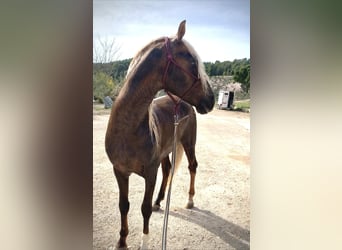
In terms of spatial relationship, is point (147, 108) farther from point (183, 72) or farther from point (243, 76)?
point (243, 76)

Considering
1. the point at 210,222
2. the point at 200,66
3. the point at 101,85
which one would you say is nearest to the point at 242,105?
the point at 200,66

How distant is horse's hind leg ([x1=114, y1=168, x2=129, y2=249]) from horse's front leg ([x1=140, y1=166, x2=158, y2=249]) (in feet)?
0.29

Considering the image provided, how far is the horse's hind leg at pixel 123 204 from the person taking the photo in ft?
5.97

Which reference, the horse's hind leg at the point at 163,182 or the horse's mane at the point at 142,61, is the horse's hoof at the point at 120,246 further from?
the horse's mane at the point at 142,61

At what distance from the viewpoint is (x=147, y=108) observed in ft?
5.98

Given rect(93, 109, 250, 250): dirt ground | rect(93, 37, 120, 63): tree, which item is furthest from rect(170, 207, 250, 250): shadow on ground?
rect(93, 37, 120, 63): tree

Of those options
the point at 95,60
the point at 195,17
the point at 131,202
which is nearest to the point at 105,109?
the point at 95,60

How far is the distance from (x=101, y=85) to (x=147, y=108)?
0.89ft

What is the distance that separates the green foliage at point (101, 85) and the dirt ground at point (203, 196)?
11 cm

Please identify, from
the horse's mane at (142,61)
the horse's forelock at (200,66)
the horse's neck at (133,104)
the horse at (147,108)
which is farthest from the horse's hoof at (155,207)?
the horse's forelock at (200,66)

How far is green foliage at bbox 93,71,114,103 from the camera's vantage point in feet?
6.02
